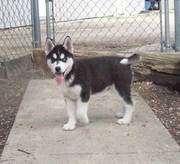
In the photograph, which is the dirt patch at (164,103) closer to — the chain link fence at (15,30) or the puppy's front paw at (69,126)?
the puppy's front paw at (69,126)

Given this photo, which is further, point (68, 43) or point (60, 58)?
point (68, 43)

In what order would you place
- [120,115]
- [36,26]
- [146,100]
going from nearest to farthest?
[120,115] → [146,100] → [36,26]

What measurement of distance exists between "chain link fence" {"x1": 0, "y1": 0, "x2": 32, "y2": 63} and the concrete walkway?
342cm

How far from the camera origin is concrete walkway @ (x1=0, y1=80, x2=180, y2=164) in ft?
15.8

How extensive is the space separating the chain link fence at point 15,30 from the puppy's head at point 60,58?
414 cm

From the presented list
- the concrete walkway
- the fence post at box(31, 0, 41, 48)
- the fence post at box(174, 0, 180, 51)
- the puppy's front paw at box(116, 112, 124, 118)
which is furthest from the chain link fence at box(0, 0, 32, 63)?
the puppy's front paw at box(116, 112, 124, 118)

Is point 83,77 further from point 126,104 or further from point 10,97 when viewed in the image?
point 10,97

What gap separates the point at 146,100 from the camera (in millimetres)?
→ 6988

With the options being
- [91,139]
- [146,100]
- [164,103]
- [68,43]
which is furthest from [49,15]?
[91,139]

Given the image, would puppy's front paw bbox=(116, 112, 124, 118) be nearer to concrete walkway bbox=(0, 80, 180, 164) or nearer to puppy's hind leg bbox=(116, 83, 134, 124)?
concrete walkway bbox=(0, 80, 180, 164)

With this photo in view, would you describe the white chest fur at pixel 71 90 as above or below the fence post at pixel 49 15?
below

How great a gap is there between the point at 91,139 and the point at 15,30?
231 inches

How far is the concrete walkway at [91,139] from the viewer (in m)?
4.80

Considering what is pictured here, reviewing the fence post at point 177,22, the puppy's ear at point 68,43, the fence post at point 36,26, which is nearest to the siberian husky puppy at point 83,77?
the puppy's ear at point 68,43
